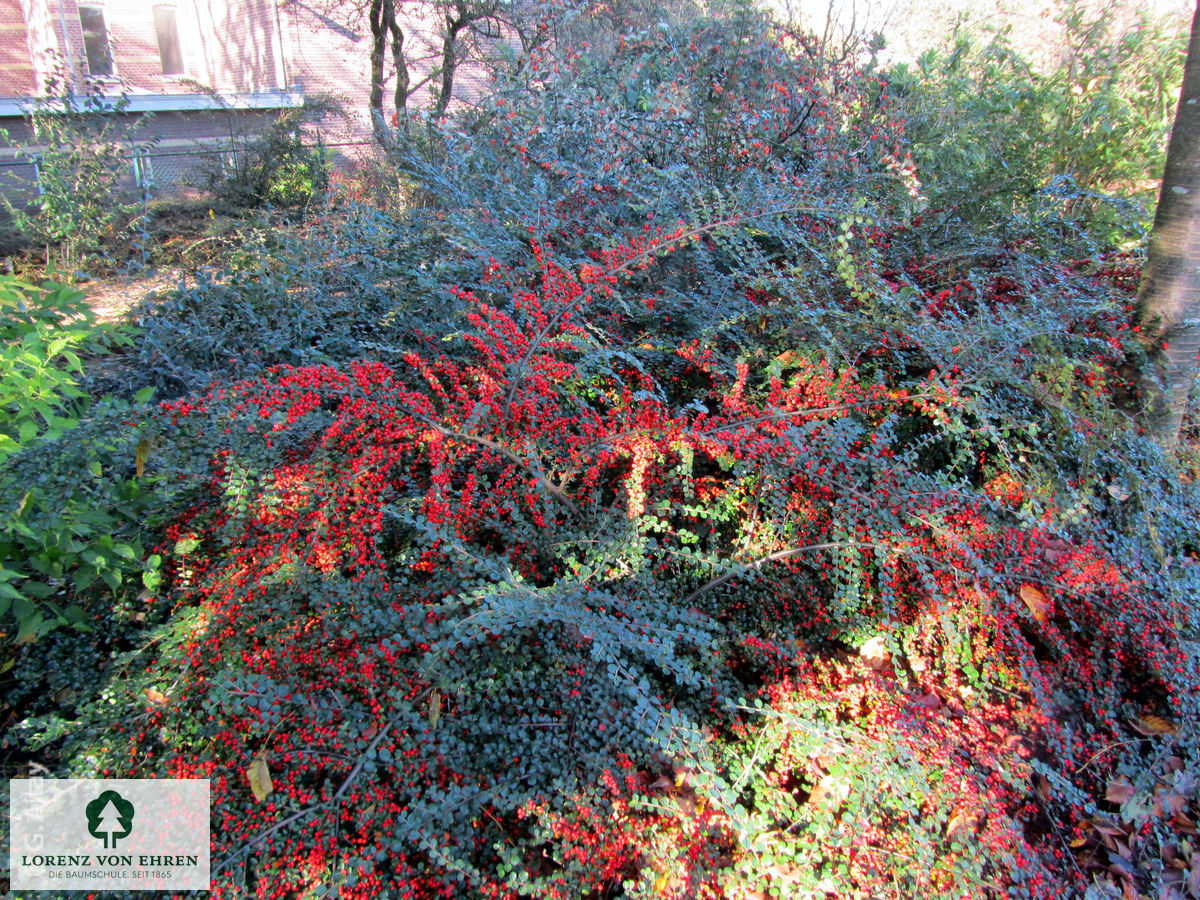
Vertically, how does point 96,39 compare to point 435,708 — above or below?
above

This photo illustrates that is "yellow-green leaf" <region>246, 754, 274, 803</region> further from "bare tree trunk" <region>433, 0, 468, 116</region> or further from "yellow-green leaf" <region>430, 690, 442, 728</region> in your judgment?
"bare tree trunk" <region>433, 0, 468, 116</region>

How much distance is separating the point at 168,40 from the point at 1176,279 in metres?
18.0

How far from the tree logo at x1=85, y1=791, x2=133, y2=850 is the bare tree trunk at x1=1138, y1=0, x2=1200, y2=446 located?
407cm

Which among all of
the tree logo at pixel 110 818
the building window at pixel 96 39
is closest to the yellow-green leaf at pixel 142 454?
the tree logo at pixel 110 818

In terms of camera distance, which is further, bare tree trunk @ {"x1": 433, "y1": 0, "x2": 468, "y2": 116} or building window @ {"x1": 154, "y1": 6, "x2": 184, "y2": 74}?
building window @ {"x1": 154, "y1": 6, "x2": 184, "y2": 74}

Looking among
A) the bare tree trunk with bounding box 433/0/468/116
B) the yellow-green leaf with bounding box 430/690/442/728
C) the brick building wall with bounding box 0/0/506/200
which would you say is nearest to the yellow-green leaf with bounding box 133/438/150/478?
the yellow-green leaf with bounding box 430/690/442/728

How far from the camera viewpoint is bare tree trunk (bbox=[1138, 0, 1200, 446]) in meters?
2.97

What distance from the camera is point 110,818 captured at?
1.71 meters

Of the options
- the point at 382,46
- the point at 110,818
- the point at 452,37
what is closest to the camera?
the point at 110,818

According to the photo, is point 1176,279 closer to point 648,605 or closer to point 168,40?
point 648,605

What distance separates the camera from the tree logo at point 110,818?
168 cm

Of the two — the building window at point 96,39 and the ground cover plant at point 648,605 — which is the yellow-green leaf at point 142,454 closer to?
the ground cover plant at point 648,605

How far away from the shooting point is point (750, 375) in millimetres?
3271

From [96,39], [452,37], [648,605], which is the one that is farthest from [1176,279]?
[96,39]
